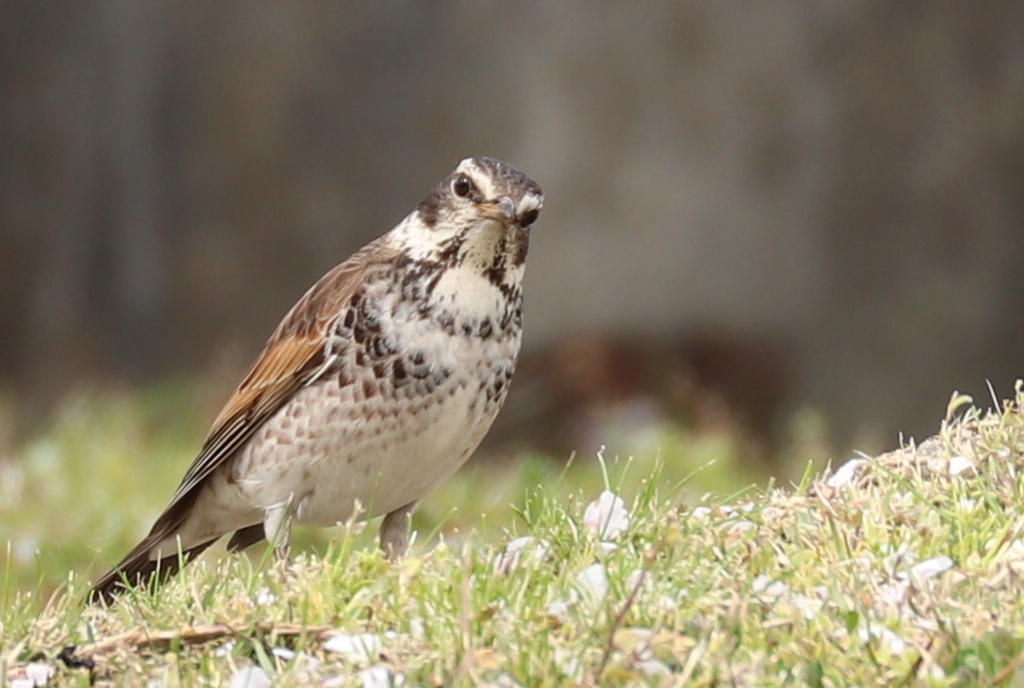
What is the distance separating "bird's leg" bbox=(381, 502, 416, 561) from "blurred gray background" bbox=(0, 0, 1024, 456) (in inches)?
188

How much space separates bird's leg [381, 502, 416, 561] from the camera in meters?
4.96

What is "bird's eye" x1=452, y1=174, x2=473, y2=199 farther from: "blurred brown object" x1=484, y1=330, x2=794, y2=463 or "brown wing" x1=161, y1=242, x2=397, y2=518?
"blurred brown object" x1=484, y1=330, x2=794, y2=463

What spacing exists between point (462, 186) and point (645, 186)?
5630mm

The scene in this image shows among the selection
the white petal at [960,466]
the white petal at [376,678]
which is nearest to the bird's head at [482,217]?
the white petal at [960,466]

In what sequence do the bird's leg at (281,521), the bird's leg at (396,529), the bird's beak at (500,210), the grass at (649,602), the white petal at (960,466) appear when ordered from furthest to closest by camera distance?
the bird's leg at (396,529) < the bird's leg at (281,521) < the bird's beak at (500,210) < the white petal at (960,466) < the grass at (649,602)

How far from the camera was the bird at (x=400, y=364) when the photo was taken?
4508mm

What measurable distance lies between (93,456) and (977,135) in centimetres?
533

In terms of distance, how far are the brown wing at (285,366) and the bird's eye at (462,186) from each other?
27 centimetres

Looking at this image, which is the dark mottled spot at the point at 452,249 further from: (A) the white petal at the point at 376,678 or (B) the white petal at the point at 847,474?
(A) the white petal at the point at 376,678

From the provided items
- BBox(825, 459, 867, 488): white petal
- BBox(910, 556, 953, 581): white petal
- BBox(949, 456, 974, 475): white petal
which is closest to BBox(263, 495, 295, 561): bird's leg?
BBox(825, 459, 867, 488): white petal

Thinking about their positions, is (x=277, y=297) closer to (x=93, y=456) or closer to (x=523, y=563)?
(x=93, y=456)

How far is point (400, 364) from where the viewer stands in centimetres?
451

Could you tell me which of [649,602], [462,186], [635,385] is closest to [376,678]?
[649,602]

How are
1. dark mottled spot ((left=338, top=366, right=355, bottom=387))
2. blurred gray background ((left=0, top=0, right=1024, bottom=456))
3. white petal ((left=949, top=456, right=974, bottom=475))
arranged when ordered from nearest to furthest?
white petal ((left=949, top=456, right=974, bottom=475))
dark mottled spot ((left=338, top=366, right=355, bottom=387))
blurred gray background ((left=0, top=0, right=1024, bottom=456))
